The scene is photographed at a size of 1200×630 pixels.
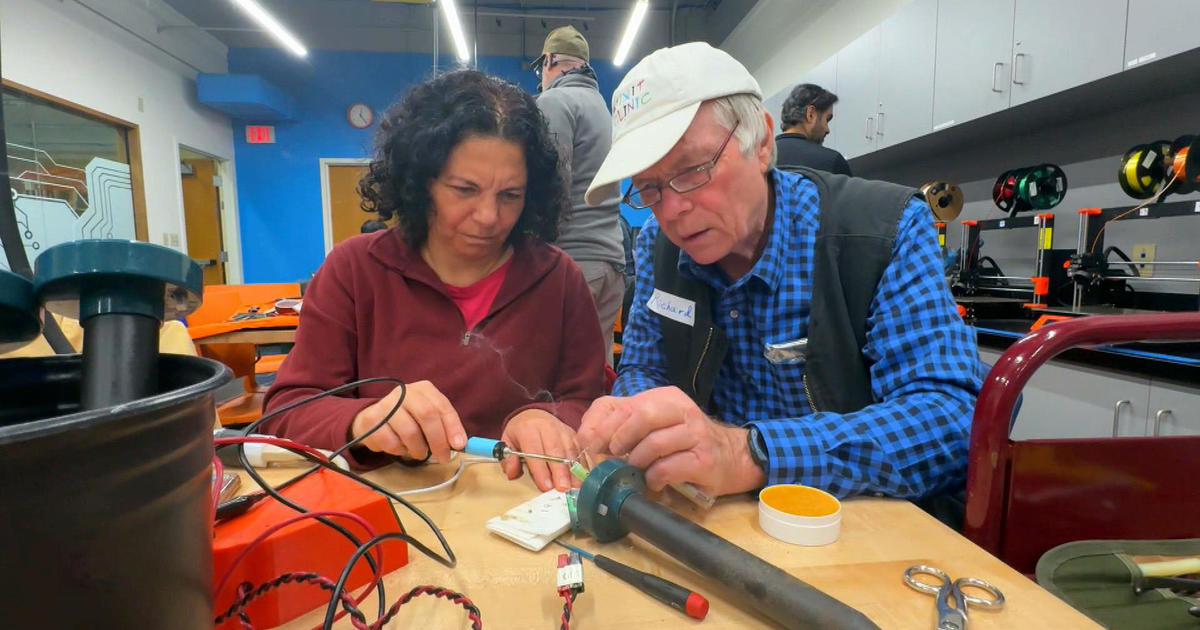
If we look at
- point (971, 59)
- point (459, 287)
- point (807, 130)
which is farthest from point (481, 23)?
point (459, 287)

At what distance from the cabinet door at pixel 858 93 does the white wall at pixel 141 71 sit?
5.00m

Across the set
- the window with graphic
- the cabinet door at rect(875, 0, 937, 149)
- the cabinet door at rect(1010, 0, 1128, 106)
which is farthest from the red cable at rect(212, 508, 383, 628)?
the window with graphic

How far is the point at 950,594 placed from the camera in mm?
500

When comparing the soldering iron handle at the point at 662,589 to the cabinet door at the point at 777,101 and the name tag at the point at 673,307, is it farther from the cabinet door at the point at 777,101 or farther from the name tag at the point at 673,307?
the cabinet door at the point at 777,101

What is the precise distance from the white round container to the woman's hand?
0.38 meters

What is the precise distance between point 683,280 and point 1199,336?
2.36ft

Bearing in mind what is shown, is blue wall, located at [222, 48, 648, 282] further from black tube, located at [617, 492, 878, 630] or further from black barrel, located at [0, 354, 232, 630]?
black barrel, located at [0, 354, 232, 630]

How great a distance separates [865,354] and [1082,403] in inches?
69.5

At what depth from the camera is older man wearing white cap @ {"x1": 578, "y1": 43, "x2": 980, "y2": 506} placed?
72 centimetres

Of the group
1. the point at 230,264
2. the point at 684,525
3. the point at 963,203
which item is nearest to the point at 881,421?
the point at 684,525

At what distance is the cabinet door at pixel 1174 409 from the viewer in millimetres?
1729

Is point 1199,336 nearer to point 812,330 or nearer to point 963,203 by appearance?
point 812,330

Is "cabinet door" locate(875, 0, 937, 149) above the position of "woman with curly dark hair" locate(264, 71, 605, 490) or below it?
above

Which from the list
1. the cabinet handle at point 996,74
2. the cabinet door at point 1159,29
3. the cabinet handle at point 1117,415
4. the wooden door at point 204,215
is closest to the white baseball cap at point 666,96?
the cabinet handle at point 1117,415
